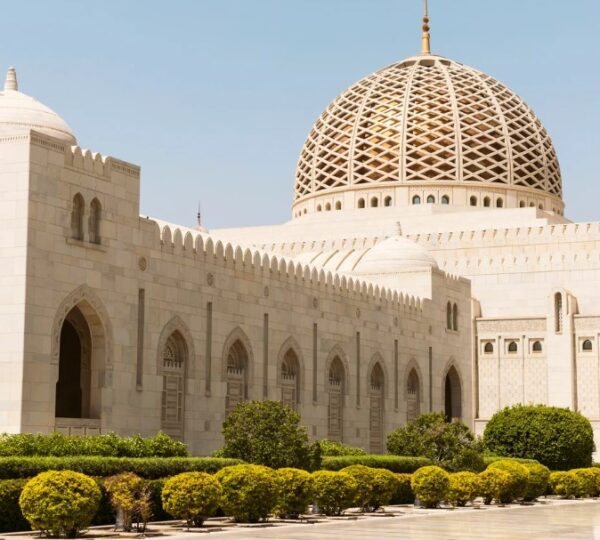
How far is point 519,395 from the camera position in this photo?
125 ft

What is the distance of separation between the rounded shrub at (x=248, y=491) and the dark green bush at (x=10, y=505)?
2.81 metres

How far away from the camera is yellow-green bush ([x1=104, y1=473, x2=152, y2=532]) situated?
590 inches

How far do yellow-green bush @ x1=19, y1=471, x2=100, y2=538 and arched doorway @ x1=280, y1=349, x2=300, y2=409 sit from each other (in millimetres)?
14401

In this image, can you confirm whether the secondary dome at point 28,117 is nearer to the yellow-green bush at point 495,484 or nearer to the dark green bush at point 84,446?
the dark green bush at point 84,446

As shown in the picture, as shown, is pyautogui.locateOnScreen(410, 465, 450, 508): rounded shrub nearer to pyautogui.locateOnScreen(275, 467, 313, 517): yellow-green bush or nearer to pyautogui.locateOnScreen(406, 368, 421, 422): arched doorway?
pyautogui.locateOnScreen(275, 467, 313, 517): yellow-green bush

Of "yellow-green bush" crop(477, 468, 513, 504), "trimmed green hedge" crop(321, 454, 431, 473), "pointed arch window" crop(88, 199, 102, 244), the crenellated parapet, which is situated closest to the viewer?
"yellow-green bush" crop(477, 468, 513, 504)

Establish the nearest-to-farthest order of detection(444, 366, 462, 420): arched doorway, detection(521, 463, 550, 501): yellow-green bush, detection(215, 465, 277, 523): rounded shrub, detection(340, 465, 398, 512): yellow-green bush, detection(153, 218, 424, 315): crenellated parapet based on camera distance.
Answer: detection(215, 465, 277, 523): rounded shrub
detection(340, 465, 398, 512): yellow-green bush
detection(521, 463, 550, 501): yellow-green bush
detection(153, 218, 424, 315): crenellated parapet
detection(444, 366, 462, 420): arched doorway

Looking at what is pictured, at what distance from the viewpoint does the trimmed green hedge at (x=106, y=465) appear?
51.0 ft

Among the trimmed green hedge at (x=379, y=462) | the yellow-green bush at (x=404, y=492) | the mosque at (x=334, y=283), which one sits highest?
the mosque at (x=334, y=283)

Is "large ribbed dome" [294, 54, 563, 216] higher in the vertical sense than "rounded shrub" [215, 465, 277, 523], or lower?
higher

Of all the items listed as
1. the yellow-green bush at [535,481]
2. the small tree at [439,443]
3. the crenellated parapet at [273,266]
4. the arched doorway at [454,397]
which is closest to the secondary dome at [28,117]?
the crenellated parapet at [273,266]

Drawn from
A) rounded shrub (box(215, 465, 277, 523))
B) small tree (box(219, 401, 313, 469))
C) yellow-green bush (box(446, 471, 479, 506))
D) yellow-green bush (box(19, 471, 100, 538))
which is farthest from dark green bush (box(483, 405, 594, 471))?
yellow-green bush (box(19, 471, 100, 538))

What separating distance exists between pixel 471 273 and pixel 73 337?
67.2 ft

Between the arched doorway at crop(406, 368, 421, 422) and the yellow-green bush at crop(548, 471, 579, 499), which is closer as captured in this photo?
the yellow-green bush at crop(548, 471, 579, 499)
